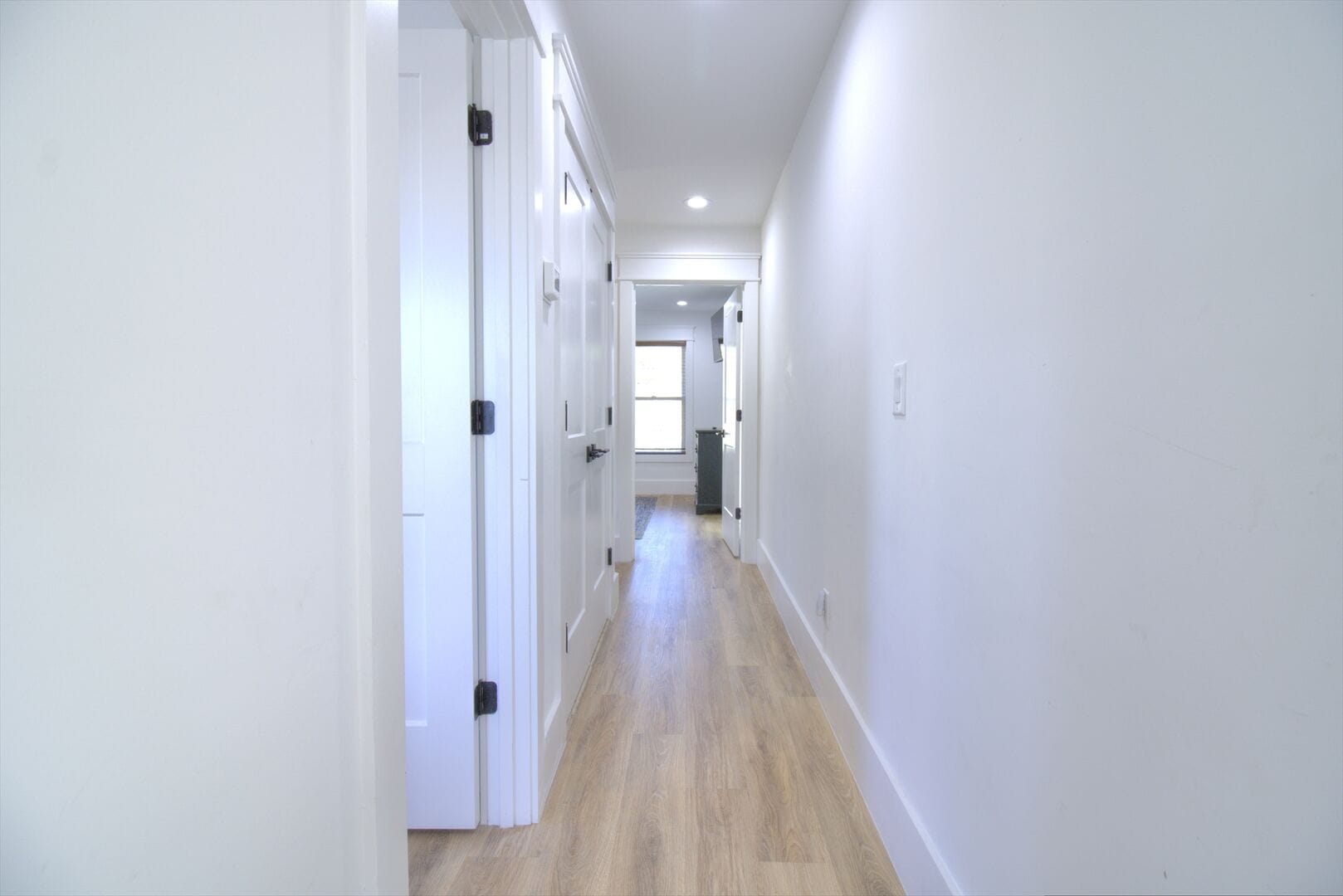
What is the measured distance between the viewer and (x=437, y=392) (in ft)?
5.07

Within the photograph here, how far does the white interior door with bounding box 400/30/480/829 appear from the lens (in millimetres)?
1524

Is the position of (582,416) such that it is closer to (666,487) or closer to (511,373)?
(511,373)

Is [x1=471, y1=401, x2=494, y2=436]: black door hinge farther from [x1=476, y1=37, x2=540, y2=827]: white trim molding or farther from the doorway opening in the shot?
the doorway opening

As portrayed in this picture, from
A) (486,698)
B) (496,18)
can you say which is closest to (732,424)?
(486,698)

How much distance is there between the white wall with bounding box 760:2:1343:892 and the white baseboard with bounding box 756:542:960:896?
0.08 ft

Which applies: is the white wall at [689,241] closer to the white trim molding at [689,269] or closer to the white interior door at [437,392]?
the white trim molding at [689,269]

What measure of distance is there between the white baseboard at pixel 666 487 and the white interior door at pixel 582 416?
4816 mm

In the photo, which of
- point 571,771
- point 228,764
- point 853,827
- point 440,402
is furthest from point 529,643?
point 228,764

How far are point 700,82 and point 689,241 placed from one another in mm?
1895

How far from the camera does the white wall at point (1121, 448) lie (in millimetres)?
505

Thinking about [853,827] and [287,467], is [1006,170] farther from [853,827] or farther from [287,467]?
[853,827]

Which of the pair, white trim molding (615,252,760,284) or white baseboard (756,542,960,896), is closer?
white baseboard (756,542,960,896)

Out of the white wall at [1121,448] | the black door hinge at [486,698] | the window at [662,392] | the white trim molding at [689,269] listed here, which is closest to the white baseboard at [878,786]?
the white wall at [1121,448]

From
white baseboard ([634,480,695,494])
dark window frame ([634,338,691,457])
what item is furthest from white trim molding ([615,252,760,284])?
white baseboard ([634,480,695,494])
